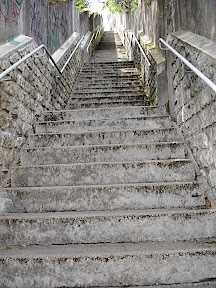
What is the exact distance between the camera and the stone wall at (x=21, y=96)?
8.14ft

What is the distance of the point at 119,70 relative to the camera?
21.8 ft

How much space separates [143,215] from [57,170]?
1026 mm

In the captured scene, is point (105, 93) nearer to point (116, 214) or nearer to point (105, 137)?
point (105, 137)

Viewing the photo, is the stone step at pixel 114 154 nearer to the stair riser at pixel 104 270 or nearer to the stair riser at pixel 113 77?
the stair riser at pixel 104 270

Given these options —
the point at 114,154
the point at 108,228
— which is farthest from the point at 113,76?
the point at 108,228

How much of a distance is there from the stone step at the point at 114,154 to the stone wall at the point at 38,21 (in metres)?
1.53

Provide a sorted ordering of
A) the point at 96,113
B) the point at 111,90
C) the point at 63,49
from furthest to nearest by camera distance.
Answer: the point at 63,49
the point at 111,90
the point at 96,113

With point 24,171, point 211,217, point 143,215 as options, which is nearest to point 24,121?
point 24,171

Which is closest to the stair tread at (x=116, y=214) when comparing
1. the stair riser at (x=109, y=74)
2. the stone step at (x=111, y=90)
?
the stone step at (x=111, y=90)

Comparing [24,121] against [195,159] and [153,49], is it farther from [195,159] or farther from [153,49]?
[153,49]

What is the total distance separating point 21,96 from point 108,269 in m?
2.26

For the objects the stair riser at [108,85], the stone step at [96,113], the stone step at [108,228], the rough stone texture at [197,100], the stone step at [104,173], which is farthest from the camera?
the stair riser at [108,85]

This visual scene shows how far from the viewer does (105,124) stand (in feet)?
10.8

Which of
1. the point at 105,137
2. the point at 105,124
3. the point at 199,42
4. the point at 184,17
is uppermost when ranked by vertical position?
the point at 184,17
